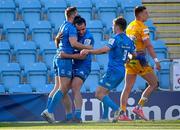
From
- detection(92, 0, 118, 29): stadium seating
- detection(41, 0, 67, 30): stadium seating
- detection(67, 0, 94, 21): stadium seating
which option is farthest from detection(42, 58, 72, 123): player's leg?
detection(92, 0, 118, 29): stadium seating

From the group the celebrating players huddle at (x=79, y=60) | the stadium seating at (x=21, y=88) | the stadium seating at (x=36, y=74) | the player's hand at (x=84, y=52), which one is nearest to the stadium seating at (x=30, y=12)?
the stadium seating at (x=36, y=74)

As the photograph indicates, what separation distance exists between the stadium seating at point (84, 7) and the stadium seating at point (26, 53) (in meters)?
1.83

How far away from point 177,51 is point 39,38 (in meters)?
3.44

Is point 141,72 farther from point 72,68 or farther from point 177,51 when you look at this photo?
point 177,51

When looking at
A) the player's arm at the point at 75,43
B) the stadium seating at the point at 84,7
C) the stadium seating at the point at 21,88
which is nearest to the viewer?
the player's arm at the point at 75,43

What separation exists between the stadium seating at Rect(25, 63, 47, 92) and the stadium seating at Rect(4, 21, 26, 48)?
1.01 m

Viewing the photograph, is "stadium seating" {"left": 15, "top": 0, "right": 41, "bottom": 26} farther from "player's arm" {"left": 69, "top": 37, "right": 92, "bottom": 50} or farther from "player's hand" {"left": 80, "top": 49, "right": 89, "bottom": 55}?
"player's hand" {"left": 80, "top": 49, "right": 89, "bottom": 55}

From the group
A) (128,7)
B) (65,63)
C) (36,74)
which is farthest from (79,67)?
(128,7)

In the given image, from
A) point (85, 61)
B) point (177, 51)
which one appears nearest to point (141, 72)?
point (85, 61)

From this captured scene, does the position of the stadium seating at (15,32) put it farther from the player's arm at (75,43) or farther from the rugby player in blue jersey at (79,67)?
the player's arm at (75,43)

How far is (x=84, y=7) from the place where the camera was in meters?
15.6

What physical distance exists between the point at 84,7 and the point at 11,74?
2.85 m

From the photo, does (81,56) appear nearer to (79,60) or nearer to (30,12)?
(79,60)

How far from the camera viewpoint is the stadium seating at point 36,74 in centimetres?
1383
